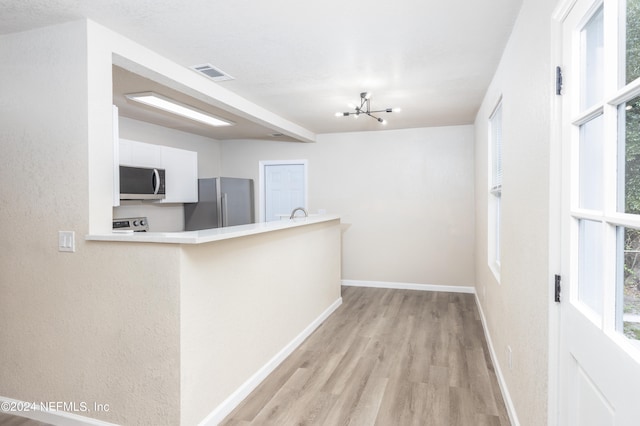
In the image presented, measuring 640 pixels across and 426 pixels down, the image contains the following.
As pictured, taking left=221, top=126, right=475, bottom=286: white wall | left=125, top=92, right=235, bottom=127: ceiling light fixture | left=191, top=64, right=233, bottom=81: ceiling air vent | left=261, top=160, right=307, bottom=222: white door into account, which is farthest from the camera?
left=261, top=160, right=307, bottom=222: white door

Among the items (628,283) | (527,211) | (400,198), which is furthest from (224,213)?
(628,283)

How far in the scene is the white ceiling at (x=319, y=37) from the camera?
215 centimetres

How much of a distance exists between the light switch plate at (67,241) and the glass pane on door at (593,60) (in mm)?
2530

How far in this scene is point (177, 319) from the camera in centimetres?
204

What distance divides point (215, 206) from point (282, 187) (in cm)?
120

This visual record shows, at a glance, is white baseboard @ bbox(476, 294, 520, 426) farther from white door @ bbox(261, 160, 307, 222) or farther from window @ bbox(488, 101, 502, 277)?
white door @ bbox(261, 160, 307, 222)

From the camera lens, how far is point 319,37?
2.54 metres

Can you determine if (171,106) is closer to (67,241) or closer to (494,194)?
(67,241)

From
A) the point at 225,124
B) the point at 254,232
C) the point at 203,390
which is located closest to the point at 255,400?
the point at 203,390

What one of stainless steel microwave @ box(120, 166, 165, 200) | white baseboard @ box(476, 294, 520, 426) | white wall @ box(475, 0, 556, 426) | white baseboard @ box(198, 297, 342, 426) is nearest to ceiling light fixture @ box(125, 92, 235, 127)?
stainless steel microwave @ box(120, 166, 165, 200)

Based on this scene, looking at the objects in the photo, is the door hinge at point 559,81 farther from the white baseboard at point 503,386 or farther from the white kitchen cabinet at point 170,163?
the white kitchen cabinet at point 170,163

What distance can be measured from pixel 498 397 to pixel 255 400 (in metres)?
1.60

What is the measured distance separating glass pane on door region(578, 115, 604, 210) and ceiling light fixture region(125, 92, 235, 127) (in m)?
3.39

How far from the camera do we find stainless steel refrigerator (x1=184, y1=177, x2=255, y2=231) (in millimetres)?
5637
